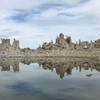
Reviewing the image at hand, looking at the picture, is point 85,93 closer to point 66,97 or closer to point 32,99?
point 66,97

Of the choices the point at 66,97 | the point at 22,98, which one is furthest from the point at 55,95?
the point at 22,98

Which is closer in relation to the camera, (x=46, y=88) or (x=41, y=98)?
(x=41, y=98)

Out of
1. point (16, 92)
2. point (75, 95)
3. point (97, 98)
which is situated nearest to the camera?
point (97, 98)

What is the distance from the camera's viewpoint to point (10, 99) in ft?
141

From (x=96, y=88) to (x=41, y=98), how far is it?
1290 cm

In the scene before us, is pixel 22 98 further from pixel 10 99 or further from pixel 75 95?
pixel 75 95

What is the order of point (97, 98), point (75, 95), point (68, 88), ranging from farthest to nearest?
1. point (68, 88)
2. point (75, 95)
3. point (97, 98)

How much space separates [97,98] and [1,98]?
14642 millimetres

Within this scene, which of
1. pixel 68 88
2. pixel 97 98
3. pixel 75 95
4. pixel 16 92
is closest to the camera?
pixel 97 98

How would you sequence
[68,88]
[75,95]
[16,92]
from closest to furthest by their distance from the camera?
[75,95]
[16,92]
[68,88]

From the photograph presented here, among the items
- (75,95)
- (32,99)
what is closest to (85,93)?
(75,95)

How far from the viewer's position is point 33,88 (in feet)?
180

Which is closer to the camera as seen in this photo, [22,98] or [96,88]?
[22,98]

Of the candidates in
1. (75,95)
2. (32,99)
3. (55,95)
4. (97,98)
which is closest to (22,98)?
(32,99)
